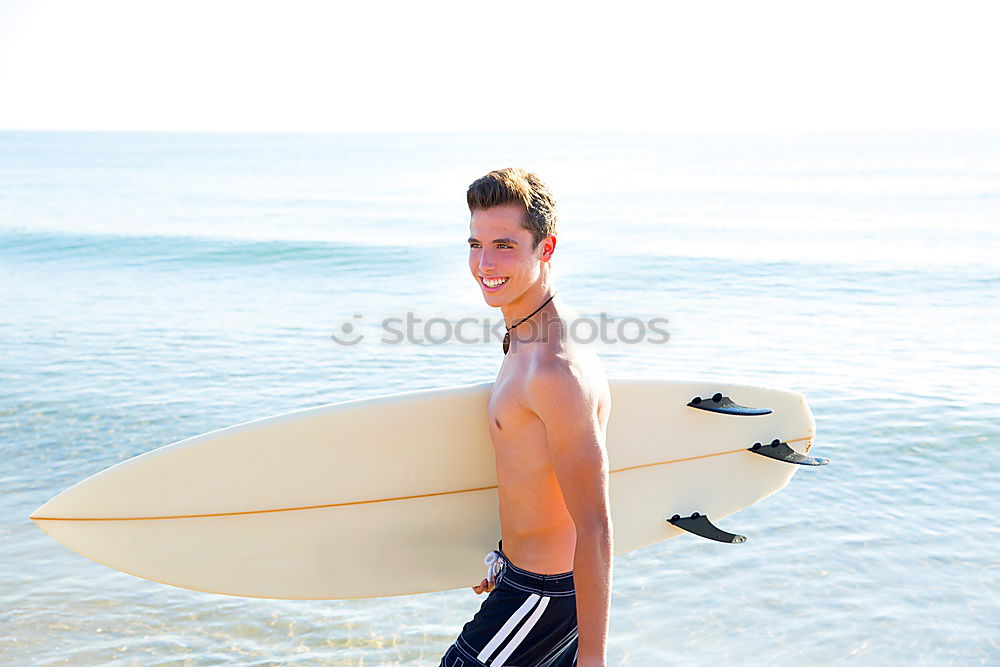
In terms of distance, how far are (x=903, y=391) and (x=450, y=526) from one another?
559 cm

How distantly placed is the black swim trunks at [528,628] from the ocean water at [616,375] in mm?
1718

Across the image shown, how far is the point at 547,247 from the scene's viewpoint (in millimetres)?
2176

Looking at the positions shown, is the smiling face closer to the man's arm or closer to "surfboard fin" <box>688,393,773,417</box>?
the man's arm

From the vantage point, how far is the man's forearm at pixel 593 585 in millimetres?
1908

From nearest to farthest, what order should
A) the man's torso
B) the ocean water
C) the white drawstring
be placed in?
the man's torso
the white drawstring
the ocean water

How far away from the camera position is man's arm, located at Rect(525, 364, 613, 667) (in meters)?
1.91

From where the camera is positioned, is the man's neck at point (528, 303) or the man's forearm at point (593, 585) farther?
the man's neck at point (528, 303)

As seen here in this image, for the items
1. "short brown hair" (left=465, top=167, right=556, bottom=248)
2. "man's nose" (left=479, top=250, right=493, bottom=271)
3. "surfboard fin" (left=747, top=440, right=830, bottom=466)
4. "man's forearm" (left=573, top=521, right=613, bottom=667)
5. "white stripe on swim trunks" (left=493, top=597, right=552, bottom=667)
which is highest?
"short brown hair" (left=465, top=167, right=556, bottom=248)

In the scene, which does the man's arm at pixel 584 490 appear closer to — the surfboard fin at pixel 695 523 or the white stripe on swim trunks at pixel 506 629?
the white stripe on swim trunks at pixel 506 629

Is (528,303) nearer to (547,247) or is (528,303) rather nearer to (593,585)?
(547,247)

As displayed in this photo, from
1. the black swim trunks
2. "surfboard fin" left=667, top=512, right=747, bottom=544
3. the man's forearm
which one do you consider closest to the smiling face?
the man's forearm

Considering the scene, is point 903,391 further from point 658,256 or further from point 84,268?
point 84,268

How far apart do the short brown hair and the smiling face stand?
0.04ft

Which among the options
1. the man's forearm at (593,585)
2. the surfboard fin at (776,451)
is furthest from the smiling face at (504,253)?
the surfboard fin at (776,451)
